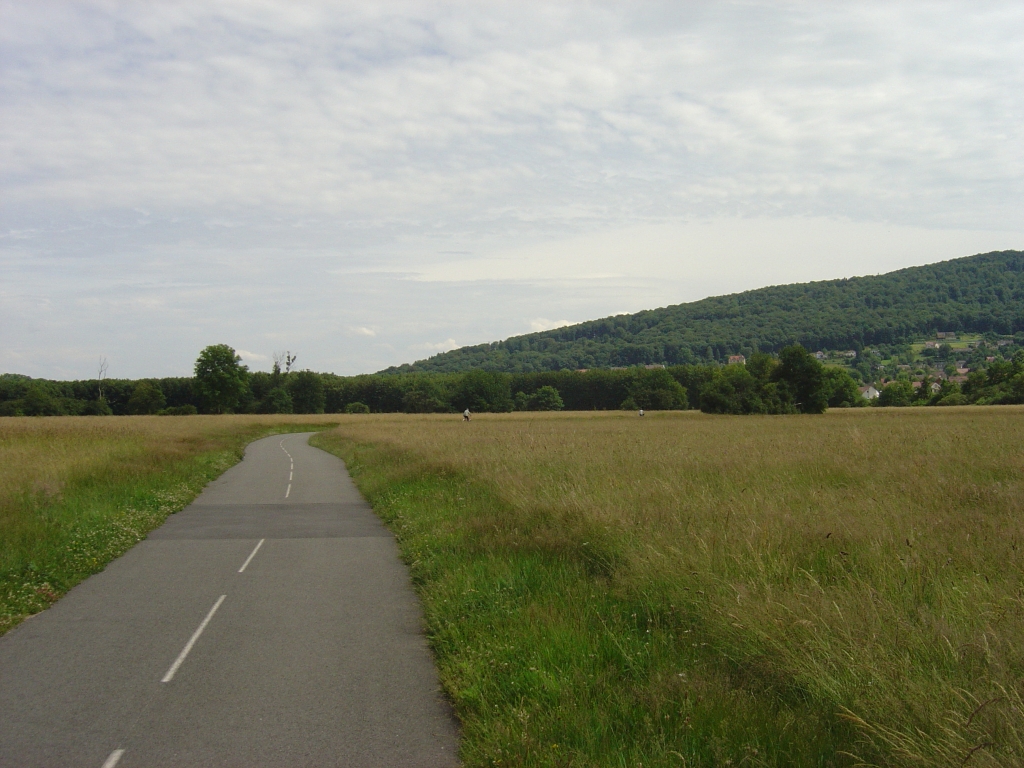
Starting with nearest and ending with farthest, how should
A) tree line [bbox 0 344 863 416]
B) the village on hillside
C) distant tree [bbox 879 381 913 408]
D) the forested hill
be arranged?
1. distant tree [bbox 879 381 913 408]
2. tree line [bbox 0 344 863 416]
3. the village on hillside
4. the forested hill

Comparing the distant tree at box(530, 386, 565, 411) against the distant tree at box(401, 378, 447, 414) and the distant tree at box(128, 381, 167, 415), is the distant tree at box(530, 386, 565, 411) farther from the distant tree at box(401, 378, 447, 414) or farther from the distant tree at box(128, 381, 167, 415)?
the distant tree at box(128, 381, 167, 415)

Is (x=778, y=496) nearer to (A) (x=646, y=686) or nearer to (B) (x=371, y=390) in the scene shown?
(A) (x=646, y=686)

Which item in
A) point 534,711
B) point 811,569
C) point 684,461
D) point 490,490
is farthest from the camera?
point 684,461

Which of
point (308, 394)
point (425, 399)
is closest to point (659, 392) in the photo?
point (425, 399)

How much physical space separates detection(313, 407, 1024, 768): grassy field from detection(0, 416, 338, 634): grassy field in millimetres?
4963

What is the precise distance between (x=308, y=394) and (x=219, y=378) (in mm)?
25610

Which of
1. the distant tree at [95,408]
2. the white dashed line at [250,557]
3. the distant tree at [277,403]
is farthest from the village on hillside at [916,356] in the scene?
the white dashed line at [250,557]

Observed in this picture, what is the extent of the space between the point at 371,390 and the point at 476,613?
132 meters

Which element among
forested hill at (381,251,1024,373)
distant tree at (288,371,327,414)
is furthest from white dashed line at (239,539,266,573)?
forested hill at (381,251,1024,373)

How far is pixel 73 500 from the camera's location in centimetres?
1512

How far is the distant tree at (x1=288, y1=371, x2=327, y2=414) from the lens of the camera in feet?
424

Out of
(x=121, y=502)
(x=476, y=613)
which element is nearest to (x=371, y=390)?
(x=121, y=502)

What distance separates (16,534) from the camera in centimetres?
1120

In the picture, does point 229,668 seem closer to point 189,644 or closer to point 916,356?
point 189,644
